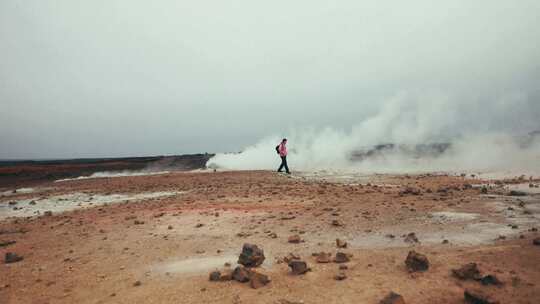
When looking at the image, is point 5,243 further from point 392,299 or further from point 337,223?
point 392,299

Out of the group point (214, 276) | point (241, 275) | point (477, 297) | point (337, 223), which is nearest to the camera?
point (477, 297)

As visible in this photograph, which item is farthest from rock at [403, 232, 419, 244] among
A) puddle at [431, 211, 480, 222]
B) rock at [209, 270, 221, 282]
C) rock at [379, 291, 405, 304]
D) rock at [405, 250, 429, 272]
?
rock at [209, 270, 221, 282]

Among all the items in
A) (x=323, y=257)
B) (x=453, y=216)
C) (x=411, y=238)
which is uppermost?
(x=453, y=216)

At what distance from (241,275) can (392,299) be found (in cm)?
235

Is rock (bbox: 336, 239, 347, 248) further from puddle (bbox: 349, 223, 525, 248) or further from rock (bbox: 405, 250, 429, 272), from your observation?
rock (bbox: 405, 250, 429, 272)

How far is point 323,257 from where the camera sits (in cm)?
655

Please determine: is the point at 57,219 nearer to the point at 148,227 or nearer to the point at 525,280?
the point at 148,227

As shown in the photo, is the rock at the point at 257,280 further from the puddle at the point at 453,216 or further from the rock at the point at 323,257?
the puddle at the point at 453,216

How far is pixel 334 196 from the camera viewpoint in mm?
13750

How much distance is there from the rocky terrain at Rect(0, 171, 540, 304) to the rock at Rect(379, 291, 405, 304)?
1cm

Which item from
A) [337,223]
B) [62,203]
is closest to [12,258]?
[337,223]

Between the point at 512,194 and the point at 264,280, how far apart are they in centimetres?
1007

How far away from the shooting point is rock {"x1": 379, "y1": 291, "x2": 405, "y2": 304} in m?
4.66

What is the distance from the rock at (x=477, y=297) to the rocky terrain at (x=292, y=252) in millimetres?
13
